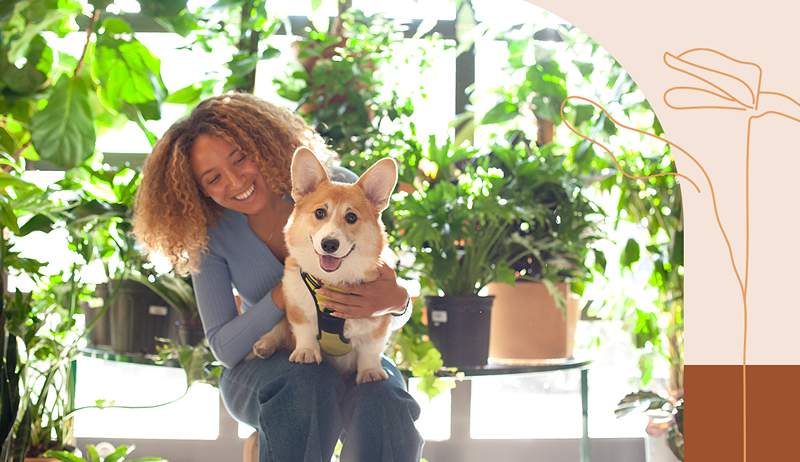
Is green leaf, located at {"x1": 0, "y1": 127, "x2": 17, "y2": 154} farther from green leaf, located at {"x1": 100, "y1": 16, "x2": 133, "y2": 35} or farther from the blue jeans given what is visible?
the blue jeans

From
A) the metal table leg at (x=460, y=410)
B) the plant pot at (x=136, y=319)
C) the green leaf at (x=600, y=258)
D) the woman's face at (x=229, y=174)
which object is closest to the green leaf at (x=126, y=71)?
the woman's face at (x=229, y=174)

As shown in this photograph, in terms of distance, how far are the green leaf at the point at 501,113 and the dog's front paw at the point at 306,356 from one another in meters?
1.12

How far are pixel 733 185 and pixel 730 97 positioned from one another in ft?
0.47

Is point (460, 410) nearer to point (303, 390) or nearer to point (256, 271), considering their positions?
point (256, 271)

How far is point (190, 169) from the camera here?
5.78ft

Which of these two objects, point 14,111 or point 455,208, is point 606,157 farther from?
point 14,111

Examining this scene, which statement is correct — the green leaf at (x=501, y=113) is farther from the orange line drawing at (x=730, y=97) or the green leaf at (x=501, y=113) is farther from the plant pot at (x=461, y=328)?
the orange line drawing at (x=730, y=97)

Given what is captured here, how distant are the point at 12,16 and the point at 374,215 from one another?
872mm

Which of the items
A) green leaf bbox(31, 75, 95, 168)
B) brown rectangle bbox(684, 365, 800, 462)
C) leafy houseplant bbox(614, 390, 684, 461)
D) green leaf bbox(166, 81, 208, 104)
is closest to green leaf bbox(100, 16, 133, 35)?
green leaf bbox(31, 75, 95, 168)

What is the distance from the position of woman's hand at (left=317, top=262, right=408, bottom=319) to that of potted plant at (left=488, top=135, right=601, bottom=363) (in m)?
0.92

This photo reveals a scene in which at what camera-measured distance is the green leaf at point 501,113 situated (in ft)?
8.34

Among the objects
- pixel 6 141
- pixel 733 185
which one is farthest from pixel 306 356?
pixel 6 141

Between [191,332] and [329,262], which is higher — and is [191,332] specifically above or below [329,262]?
below

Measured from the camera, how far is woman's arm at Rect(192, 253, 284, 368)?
1.72m
